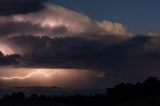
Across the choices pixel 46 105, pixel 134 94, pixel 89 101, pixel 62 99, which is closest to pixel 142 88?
pixel 134 94

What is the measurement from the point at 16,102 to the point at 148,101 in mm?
20462

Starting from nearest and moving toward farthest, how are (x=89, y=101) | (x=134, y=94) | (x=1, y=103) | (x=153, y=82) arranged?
(x=1, y=103)
(x=134, y=94)
(x=153, y=82)
(x=89, y=101)

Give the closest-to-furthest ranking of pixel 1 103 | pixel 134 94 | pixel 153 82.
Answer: pixel 1 103 < pixel 134 94 < pixel 153 82

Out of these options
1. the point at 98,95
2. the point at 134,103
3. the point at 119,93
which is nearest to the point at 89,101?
the point at 98,95

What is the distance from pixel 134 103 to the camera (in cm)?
7956

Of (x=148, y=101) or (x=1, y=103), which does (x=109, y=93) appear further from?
(x=1, y=103)

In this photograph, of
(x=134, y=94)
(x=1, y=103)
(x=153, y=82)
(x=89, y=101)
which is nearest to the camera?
(x=1, y=103)

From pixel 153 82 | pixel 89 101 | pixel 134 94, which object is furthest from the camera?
pixel 89 101

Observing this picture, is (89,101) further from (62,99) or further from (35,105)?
Result: (35,105)

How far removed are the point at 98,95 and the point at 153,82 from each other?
2022cm

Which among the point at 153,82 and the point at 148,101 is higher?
the point at 153,82

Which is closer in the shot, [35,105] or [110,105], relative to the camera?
[35,105]

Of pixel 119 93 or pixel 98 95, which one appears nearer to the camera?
pixel 119 93

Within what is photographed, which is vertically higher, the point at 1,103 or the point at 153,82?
the point at 153,82
